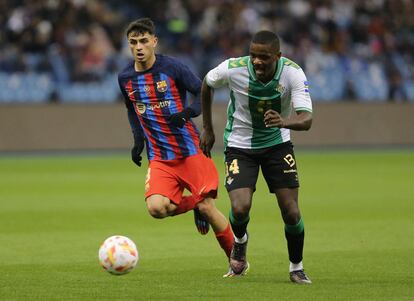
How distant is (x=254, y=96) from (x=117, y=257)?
173cm

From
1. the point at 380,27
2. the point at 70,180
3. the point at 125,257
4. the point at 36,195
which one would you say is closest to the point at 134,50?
the point at 125,257

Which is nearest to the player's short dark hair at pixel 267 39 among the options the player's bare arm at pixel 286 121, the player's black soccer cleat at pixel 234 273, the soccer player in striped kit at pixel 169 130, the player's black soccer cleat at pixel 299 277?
the player's bare arm at pixel 286 121

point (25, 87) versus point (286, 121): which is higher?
point (286, 121)

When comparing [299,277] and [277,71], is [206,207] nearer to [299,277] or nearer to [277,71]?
[299,277]

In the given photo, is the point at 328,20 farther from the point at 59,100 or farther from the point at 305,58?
the point at 59,100

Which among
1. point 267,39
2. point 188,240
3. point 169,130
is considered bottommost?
point 188,240

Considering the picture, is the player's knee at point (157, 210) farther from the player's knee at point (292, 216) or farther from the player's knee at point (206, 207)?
the player's knee at point (292, 216)

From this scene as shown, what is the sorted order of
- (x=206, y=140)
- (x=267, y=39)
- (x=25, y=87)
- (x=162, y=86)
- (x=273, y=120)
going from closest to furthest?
(x=273, y=120)
(x=267, y=39)
(x=206, y=140)
(x=162, y=86)
(x=25, y=87)

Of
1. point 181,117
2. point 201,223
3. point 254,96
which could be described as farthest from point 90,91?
point 254,96

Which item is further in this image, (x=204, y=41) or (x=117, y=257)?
(x=204, y=41)

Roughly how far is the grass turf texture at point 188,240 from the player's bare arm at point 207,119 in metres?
1.11

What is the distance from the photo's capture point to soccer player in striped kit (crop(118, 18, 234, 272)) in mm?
9016

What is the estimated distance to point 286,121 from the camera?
7809 mm

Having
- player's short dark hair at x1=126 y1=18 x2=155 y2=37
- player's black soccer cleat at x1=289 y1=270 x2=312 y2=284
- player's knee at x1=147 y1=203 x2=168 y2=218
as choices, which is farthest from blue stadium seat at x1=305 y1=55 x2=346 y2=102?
player's black soccer cleat at x1=289 y1=270 x2=312 y2=284
